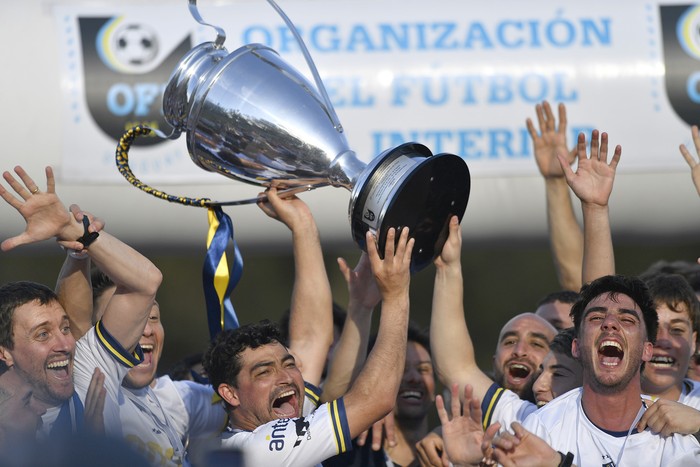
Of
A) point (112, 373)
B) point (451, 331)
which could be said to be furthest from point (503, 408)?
point (112, 373)

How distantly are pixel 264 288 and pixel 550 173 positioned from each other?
16.3ft

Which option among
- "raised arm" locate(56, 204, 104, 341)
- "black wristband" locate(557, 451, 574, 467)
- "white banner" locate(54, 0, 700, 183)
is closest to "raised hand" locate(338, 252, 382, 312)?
"raised arm" locate(56, 204, 104, 341)

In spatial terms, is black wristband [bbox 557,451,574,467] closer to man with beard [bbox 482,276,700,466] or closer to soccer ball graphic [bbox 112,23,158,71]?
man with beard [bbox 482,276,700,466]

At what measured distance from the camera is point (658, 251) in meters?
8.81

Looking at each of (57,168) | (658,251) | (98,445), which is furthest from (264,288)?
(98,445)

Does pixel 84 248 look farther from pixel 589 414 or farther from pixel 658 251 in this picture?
pixel 658 251

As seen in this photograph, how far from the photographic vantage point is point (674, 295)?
12.3 feet

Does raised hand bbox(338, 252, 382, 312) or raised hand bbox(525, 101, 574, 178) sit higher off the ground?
raised hand bbox(525, 101, 574, 178)

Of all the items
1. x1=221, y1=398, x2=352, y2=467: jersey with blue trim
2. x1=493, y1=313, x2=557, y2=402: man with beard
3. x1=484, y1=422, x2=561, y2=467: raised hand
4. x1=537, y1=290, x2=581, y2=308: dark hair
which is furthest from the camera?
x1=537, y1=290, x2=581, y2=308: dark hair

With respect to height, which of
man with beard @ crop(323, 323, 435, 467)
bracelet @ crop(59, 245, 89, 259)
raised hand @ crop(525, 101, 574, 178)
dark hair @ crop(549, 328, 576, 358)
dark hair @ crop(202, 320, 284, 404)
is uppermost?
raised hand @ crop(525, 101, 574, 178)

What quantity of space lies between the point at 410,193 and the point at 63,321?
3.40 ft

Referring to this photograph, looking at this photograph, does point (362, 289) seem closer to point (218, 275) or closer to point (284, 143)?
point (218, 275)

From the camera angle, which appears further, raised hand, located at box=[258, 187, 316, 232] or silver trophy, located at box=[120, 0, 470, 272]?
raised hand, located at box=[258, 187, 316, 232]

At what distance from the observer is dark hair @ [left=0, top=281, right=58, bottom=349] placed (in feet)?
9.72
